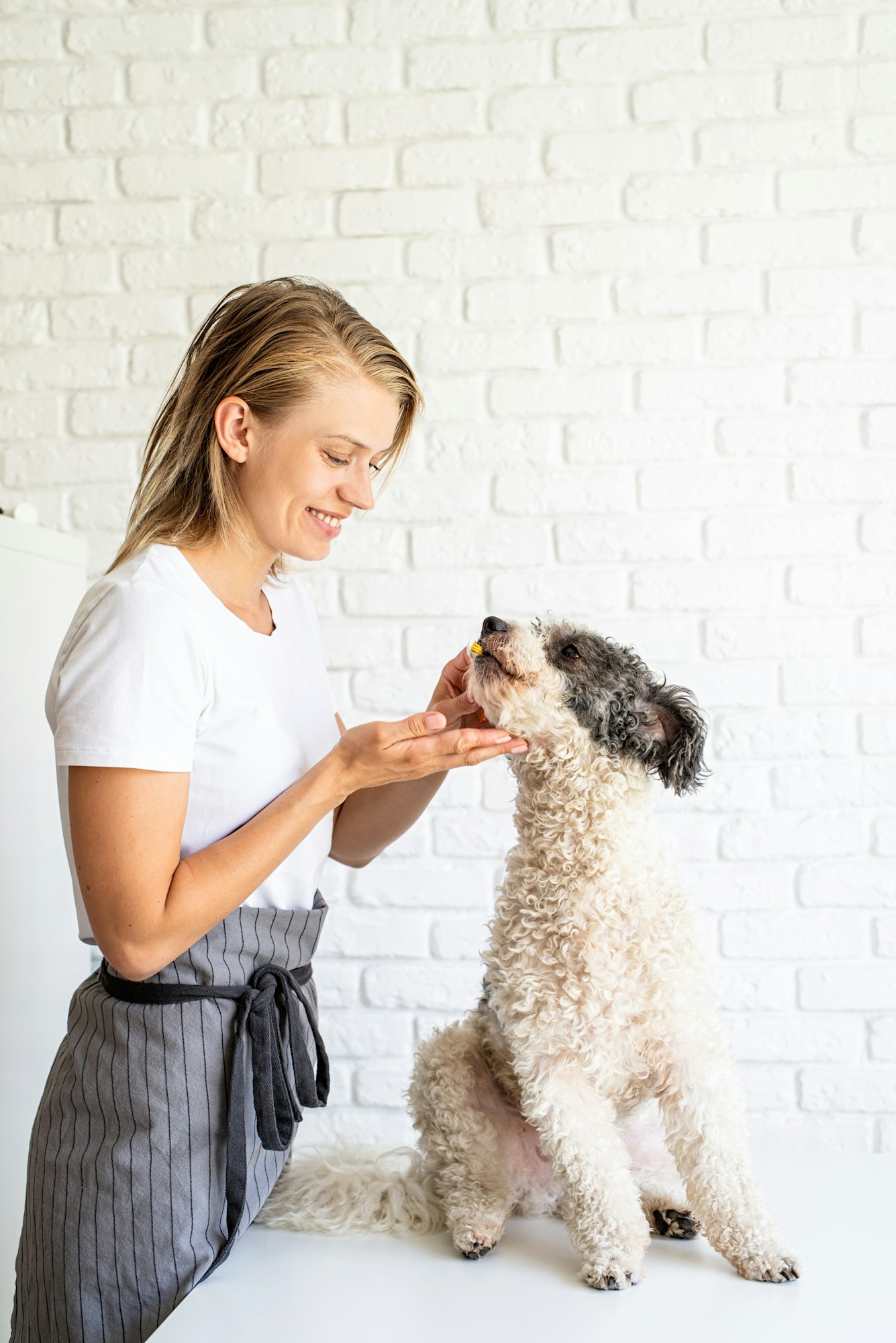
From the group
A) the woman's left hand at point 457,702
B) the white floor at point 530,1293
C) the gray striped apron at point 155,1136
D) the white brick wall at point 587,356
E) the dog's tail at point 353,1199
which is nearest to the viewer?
the white floor at point 530,1293

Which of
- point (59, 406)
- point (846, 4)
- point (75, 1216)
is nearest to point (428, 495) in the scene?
point (59, 406)

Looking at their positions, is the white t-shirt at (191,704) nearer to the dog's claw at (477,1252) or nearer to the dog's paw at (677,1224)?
the dog's claw at (477,1252)

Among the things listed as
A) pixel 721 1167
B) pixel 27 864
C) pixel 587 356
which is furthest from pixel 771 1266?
pixel 587 356

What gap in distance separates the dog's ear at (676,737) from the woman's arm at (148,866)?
0.42 metres

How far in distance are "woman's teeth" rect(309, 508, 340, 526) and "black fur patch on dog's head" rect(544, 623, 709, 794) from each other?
32cm

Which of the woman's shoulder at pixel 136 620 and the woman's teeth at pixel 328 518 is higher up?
the woman's teeth at pixel 328 518

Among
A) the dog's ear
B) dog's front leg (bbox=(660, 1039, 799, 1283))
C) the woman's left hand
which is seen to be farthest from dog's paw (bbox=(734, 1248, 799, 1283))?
the woman's left hand

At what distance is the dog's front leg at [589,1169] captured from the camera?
1049mm

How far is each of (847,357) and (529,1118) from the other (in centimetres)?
150

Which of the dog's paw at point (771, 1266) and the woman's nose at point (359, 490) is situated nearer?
the dog's paw at point (771, 1266)

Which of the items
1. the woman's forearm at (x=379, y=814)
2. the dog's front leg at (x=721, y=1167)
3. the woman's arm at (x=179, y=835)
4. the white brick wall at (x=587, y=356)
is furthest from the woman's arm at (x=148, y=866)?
the white brick wall at (x=587, y=356)

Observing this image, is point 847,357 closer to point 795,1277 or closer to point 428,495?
point 428,495

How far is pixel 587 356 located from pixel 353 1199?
4.89 feet

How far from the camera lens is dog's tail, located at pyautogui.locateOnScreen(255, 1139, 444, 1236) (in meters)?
1.20
